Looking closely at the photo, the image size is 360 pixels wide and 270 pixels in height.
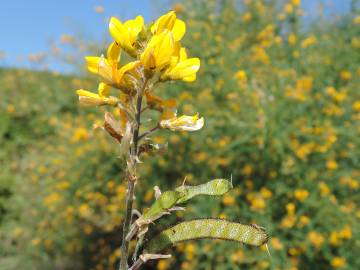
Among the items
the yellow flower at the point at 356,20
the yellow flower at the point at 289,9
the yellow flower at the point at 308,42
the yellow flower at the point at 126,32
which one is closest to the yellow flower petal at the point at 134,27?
the yellow flower at the point at 126,32

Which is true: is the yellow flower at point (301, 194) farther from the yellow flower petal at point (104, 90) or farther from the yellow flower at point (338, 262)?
the yellow flower petal at point (104, 90)

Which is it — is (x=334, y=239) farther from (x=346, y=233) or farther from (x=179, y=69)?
(x=179, y=69)

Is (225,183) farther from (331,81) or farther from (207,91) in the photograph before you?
(331,81)

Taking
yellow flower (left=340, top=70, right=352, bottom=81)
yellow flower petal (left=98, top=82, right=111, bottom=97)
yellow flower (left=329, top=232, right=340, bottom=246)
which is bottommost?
yellow flower (left=329, top=232, right=340, bottom=246)

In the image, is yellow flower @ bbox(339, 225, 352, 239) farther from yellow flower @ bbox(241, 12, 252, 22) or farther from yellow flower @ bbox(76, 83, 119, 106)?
yellow flower @ bbox(241, 12, 252, 22)

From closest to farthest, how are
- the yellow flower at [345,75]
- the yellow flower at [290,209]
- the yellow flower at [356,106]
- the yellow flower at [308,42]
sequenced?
the yellow flower at [290,209] < the yellow flower at [356,106] < the yellow flower at [345,75] < the yellow flower at [308,42]

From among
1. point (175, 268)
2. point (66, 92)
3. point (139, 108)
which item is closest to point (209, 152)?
point (175, 268)

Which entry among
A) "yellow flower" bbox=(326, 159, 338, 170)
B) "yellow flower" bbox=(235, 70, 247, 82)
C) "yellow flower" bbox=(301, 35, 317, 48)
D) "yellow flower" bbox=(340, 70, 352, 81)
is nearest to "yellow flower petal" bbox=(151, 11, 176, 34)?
"yellow flower" bbox=(326, 159, 338, 170)
